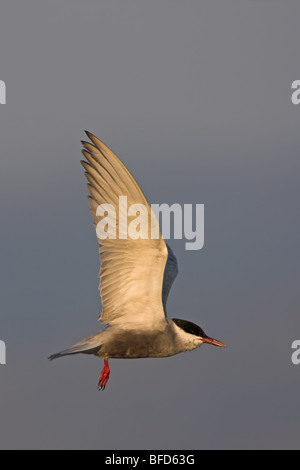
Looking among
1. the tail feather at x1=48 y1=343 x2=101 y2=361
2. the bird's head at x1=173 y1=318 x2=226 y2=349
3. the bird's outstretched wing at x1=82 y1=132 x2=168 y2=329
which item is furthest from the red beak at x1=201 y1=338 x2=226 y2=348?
the tail feather at x1=48 y1=343 x2=101 y2=361

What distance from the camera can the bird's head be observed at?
1739cm

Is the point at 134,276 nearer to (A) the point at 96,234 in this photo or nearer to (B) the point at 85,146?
(A) the point at 96,234

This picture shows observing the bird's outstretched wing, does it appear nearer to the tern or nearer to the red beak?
the tern

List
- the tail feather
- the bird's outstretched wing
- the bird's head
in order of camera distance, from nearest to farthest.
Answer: the tail feather, the bird's outstretched wing, the bird's head

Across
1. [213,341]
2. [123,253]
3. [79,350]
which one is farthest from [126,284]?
[213,341]

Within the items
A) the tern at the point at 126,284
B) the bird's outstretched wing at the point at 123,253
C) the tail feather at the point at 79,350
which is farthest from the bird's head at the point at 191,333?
the tail feather at the point at 79,350

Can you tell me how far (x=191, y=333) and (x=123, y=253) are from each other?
1.92 meters

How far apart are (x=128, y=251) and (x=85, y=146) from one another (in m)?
1.84

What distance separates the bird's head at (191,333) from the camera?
17.4 meters

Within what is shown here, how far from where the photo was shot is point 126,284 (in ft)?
55.7

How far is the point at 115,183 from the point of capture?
1644 cm

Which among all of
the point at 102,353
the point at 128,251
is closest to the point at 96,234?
the point at 128,251

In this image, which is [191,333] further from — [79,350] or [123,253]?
[79,350]

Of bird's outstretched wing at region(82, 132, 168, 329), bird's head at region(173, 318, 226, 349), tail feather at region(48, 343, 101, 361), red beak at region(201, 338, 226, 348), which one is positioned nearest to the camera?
tail feather at region(48, 343, 101, 361)
